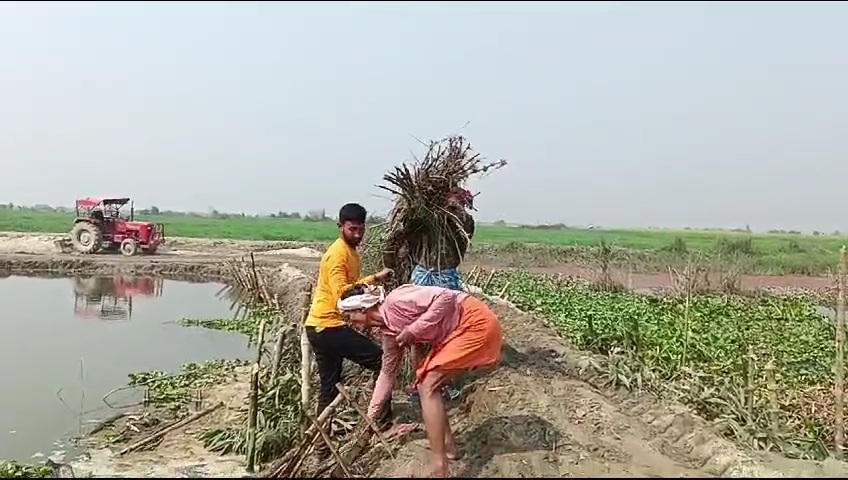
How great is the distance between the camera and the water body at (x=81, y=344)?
752cm

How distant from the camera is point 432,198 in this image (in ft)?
19.8

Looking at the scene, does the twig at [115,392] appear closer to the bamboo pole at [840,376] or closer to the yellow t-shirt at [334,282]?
the yellow t-shirt at [334,282]

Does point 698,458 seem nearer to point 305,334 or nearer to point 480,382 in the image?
point 480,382

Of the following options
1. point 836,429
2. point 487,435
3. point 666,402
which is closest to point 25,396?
point 487,435

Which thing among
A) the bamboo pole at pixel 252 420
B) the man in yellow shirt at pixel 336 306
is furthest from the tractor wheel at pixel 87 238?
the man in yellow shirt at pixel 336 306

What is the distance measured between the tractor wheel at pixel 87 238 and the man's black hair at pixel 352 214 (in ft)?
64.1

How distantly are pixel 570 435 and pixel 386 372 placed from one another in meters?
1.22

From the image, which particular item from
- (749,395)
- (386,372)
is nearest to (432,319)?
(386,372)

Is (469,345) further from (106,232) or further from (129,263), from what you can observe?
(106,232)

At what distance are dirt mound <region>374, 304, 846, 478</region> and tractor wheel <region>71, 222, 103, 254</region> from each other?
19.1m

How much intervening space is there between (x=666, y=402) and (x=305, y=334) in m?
2.58

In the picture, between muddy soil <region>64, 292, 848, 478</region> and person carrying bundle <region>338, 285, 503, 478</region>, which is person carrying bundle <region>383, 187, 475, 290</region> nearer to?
muddy soil <region>64, 292, 848, 478</region>

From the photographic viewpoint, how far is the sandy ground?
4.67 m

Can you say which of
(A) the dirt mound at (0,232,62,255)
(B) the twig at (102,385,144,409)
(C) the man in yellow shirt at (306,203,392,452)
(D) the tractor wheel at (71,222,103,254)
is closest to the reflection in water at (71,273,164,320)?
(D) the tractor wheel at (71,222,103,254)
